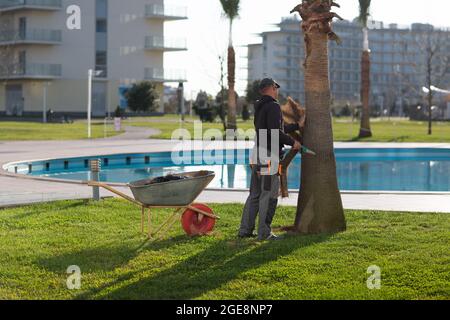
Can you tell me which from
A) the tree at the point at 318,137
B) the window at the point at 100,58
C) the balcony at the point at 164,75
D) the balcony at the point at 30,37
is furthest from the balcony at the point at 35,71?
the tree at the point at 318,137

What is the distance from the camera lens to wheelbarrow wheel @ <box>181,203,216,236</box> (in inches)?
366

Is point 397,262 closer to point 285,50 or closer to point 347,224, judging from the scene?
point 347,224

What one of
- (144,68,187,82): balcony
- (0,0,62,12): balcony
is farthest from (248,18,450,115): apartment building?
(0,0,62,12): balcony

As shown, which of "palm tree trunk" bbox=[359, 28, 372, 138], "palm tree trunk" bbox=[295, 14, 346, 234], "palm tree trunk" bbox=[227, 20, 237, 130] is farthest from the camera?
"palm tree trunk" bbox=[227, 20, 237, 130]

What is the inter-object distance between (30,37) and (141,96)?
9555mm

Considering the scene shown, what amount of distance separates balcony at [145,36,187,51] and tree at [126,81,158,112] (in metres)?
4.40

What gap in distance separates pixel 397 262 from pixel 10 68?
53928mm

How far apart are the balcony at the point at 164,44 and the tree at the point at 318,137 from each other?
186ft

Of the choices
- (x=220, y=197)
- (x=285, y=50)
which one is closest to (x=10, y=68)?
(x=220, y=197)

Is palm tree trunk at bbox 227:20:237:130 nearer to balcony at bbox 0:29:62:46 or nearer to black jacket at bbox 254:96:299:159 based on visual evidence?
black jacket at bbox 254:96:299:159

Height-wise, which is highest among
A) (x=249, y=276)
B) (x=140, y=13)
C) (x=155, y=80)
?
(x=140, y=13)

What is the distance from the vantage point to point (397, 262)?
25.3 feet

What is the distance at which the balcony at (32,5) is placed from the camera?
60.8m

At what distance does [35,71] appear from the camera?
A: 61156 mm
